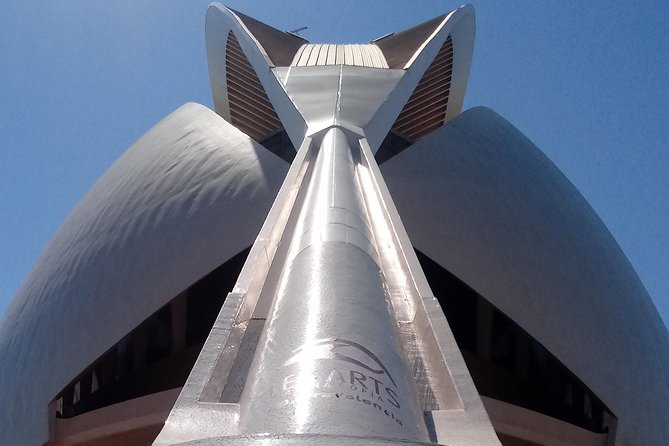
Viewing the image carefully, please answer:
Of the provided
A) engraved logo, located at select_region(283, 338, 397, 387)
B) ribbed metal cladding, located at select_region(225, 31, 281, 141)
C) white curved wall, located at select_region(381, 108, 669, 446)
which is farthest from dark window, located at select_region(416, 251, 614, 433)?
engraved logo, located at select_region(283, 338, 397, 387)

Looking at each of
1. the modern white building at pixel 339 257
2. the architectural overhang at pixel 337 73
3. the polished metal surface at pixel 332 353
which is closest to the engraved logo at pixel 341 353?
the polished metal surface at pixel 332 353

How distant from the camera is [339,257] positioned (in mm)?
3383

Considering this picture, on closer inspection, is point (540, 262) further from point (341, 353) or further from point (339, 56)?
point (341, 353)

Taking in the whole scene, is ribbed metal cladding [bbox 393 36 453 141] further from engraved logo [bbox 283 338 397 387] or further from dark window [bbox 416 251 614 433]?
engraved logo [bbox 283 338 397 387]

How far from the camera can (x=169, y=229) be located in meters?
8.48

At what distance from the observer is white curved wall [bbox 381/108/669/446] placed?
799 cm

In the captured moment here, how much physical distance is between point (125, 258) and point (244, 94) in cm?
517

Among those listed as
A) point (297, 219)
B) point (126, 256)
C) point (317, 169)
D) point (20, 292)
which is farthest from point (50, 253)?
point (297, 219)

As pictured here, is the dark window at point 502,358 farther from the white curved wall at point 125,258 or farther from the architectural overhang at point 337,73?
the white curved wall at point 125,258

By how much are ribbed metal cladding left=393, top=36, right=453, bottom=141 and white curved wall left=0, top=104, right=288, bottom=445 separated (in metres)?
3.57

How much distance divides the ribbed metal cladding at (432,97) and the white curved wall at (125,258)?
3571 millimetres

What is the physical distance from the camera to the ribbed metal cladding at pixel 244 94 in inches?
478

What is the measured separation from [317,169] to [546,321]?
3756 millimetres

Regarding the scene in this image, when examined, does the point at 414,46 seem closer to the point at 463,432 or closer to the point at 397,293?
the point at 397,293
